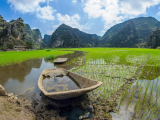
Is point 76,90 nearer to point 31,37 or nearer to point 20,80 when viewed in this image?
point 20,80

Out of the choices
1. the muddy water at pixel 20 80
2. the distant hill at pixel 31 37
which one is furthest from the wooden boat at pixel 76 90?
the distant hill at pixel 31 37

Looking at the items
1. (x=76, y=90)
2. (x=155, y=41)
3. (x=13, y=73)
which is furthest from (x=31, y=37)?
(x=155, y=41)

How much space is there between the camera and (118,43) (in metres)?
110

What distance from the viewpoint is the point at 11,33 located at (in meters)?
43.1

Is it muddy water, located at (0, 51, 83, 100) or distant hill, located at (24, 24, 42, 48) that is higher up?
distant hill, located at (24, 24, 42, 48)

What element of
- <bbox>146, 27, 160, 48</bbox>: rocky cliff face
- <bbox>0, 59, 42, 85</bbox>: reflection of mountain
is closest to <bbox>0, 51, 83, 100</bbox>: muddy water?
<bbox>0, 59, 42, 85</bbox>: reflection of mountain

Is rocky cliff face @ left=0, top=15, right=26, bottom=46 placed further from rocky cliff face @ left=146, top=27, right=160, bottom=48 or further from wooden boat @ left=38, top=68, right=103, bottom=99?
rocky cliff face @ left=146, top=27, right=160, bottom=48

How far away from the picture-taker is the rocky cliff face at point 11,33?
125 feet

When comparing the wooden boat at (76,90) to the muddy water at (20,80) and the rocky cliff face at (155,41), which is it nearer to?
the muddy water at (20,80)

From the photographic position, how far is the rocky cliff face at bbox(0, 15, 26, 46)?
38.2 metres

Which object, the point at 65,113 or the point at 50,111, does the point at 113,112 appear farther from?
the point at 50,111

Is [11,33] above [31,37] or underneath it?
underneath

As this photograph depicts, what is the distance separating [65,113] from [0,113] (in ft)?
6.00

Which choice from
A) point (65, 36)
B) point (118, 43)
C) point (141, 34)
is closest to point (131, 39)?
point (118, 43)
